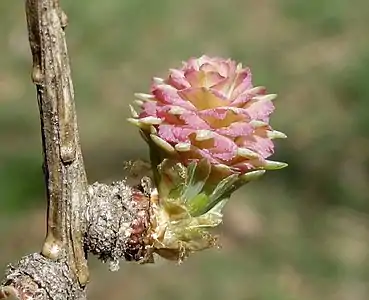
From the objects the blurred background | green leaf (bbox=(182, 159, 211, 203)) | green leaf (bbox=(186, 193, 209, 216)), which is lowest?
the blurred background

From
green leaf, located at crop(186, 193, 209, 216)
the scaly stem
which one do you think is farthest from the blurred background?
the scaly stem

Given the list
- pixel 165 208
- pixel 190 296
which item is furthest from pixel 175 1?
pixel 165 208

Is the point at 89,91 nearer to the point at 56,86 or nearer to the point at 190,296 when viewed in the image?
the point at 190,296

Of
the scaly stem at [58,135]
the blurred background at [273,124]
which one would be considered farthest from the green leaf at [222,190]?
the blurred background at [273,124]

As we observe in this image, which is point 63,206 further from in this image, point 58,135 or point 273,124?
point 273,124

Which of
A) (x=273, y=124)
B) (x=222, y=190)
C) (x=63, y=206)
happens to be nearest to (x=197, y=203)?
(x=222, y=190)

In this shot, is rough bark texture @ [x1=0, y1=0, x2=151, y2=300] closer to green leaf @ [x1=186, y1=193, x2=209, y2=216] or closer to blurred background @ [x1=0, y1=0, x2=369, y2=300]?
green leaf @ [x1=186, y1=193, x2=209, y2=216]
